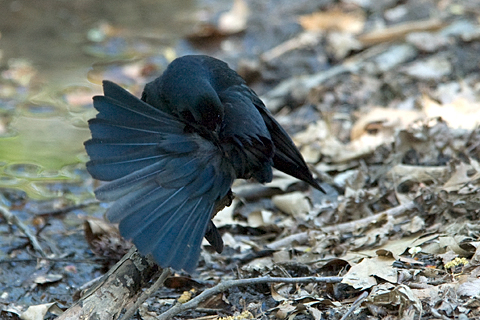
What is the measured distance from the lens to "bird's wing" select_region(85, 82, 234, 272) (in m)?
2.44

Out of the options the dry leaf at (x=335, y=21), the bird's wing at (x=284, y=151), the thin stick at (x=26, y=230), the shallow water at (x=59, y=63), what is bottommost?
the bird's wing at (x=284, y=151)

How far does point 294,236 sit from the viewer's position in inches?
139

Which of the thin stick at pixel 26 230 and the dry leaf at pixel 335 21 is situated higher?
the dry leaf at pixel 335 21

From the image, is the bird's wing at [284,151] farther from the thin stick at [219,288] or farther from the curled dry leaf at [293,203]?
the thin stick at [219,288]


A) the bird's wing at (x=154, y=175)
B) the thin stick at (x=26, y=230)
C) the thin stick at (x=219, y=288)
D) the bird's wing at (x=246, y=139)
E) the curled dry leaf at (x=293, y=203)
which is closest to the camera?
the bird's wing at (x=154, y=175)

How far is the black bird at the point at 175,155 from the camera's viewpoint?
2463 millimetres

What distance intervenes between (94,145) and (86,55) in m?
4.54

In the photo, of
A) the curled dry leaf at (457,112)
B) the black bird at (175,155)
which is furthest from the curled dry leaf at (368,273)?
the curled dry leaf at (457,112)

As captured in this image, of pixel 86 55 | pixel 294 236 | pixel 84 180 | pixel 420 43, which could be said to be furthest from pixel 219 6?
pixel 294 236

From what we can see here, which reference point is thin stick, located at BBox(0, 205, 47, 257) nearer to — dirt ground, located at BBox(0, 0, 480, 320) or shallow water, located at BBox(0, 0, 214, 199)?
dirt ground, located at BBox(0, 0, 480, 320)

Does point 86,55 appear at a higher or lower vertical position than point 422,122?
higher

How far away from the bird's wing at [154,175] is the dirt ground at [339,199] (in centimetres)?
48

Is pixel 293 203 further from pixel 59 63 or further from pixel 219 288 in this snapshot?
pixel 59 63

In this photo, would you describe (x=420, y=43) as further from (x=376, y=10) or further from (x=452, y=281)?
(x=452, y=281)
